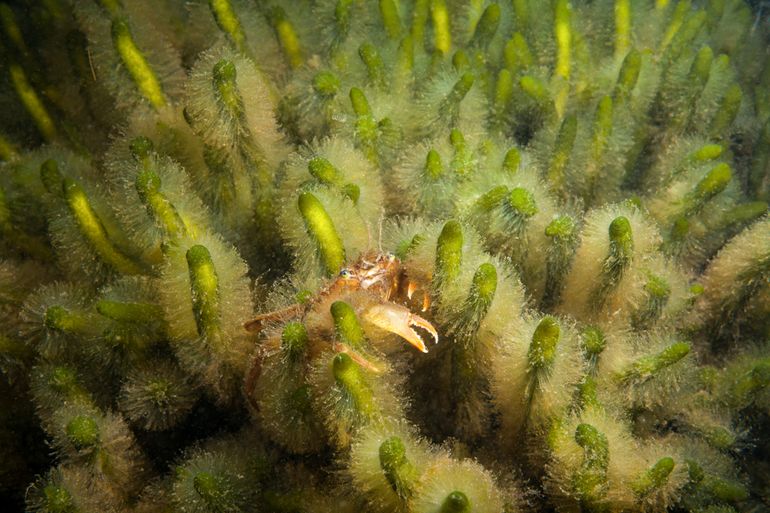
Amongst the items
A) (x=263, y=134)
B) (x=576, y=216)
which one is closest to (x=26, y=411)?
(x=263, y=134)

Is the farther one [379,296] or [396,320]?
[379,296]

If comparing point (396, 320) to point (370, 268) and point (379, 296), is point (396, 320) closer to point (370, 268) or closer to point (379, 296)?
point (379, 296)

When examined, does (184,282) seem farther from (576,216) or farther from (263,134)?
(576,216)

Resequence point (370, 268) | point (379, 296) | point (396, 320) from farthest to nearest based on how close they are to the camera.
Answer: point (370, 268) < point (379, 296) < point (396, 320)

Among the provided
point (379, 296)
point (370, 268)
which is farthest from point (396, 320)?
point (370, 268)
